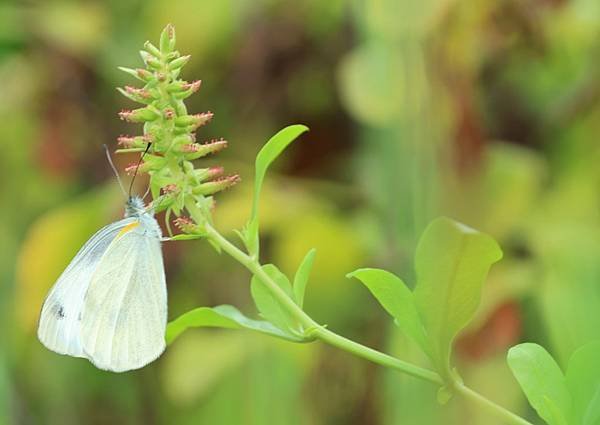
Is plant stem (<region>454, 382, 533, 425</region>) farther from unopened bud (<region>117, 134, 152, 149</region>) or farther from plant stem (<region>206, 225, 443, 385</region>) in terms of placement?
unopened bud (<region>117, 134, 152, 149</region>)

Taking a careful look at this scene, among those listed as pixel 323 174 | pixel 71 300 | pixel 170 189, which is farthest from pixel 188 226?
pixel 323 174

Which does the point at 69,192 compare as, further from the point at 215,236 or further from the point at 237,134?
the point at 215,236

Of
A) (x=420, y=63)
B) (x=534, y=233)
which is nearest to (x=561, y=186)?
(x=534, y=233)

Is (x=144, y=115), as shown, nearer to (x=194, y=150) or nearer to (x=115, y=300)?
(x=194, y=150)

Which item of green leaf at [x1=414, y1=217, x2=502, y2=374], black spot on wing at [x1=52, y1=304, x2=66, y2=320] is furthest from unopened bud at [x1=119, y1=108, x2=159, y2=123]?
black spot on wing at [x1=52, y1=304, x2=66, y2=320]

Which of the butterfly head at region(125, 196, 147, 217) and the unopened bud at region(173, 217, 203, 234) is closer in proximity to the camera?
the unopened bud at region(173, 217, 203, 234)

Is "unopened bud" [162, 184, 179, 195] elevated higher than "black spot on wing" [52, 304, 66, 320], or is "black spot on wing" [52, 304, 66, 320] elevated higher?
"unopened bud" [162, 184, 179, 195]
